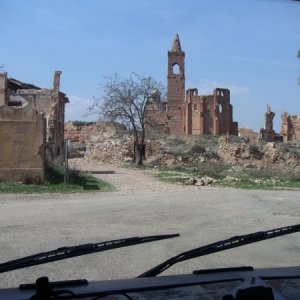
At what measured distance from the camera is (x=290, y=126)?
75.1 meters

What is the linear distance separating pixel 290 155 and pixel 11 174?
119 ft

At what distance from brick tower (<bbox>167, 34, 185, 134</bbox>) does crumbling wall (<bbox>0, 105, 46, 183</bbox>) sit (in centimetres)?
5308

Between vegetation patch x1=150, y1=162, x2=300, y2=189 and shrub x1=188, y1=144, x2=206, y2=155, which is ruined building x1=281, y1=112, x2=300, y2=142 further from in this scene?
vegetation patch x1=150, y1=162, x2=300, y2=189

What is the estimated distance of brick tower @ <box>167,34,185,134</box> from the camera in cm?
7325

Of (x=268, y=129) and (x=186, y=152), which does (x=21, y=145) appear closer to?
(x=186, y=152)

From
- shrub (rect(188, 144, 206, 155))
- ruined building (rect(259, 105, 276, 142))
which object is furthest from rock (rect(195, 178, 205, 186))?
ruined building (rect(259, 105, 276, 142))

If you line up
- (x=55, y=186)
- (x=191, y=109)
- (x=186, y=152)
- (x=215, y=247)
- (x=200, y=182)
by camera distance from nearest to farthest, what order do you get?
(x=215, y=247) < (x=55, y=186) < (x=200, y=182) < (x=186, y=152) < (x=191, y=109)

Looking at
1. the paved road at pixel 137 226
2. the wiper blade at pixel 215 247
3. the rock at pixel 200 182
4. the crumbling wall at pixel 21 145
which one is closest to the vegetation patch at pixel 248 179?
the rock at pixel 200 182

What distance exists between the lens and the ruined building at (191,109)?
72.2m

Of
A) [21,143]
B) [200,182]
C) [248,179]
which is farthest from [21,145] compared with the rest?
[248,179]

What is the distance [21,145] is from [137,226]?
10619mm

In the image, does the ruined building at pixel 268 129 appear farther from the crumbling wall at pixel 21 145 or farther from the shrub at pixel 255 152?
the crumbling wall at pixel 21 145

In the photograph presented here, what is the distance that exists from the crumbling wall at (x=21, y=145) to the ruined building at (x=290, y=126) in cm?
5853

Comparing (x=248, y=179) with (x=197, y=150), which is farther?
(x=197, y=150)
